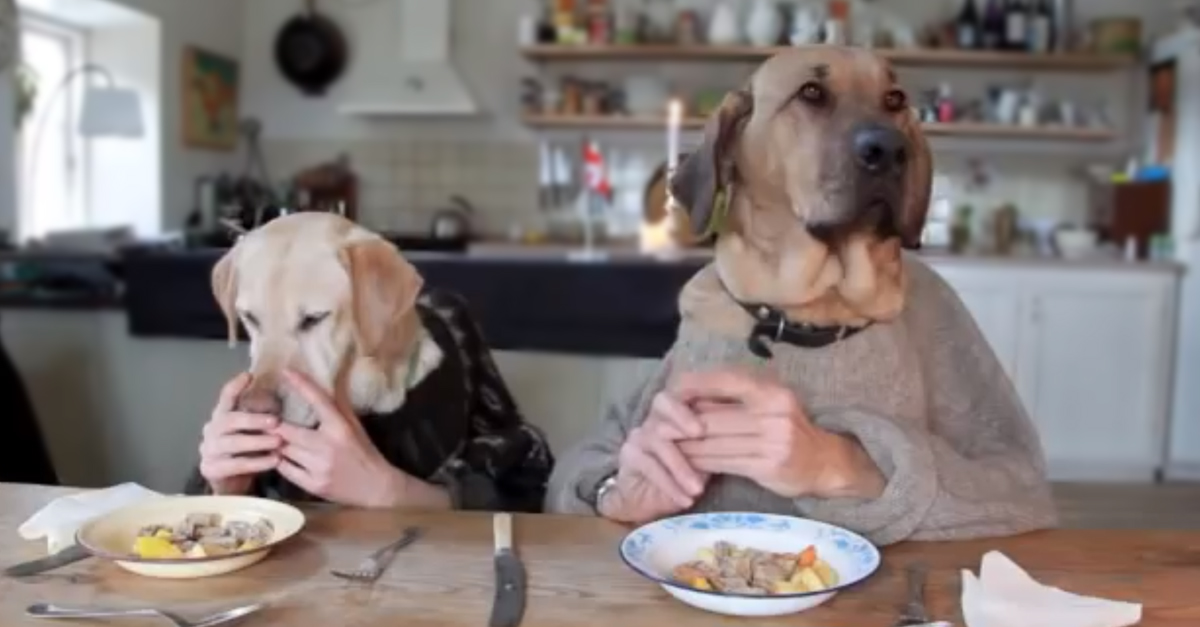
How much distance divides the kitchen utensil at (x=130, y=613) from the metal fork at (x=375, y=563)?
0.27 feet

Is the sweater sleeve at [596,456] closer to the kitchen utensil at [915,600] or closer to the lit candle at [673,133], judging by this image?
the lit candle at [673,133]

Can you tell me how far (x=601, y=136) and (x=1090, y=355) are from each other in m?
2.36

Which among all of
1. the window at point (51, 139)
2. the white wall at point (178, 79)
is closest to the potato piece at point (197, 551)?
the window at point (51, 139)

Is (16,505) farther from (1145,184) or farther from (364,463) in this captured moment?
(1145,184)

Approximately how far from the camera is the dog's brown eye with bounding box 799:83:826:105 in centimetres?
110

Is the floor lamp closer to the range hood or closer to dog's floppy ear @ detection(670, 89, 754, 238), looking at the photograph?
the range hood

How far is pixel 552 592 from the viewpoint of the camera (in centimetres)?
88

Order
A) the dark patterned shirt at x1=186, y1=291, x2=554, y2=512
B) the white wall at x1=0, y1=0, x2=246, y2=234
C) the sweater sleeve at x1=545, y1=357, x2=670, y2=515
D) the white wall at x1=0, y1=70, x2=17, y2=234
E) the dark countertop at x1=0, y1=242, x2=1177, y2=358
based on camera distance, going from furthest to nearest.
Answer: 1. the white wall at x1=0, y1=0, x2=246, y2=234
2. the white wall at x1=0, y1=70, x2=17, y2=234
3. the dark countertop at x1=0, y1=242, x2=1177, y2=358
4. the dark patterned shirt at x1=186, y1=291, x2=554, y2=512
5. the sweater sleeve at x1=545, y1=357, x2=670, y2=515

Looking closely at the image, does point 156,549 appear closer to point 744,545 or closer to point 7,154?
point 744,545

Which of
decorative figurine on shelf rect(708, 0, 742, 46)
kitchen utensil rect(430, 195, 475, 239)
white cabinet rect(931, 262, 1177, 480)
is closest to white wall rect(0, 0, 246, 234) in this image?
kitchen utensil rect(430, 195, 475, 239)

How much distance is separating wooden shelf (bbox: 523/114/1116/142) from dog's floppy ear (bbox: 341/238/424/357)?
4.19 meters

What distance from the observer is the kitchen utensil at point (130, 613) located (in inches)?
31.8

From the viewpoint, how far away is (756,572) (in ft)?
2.94

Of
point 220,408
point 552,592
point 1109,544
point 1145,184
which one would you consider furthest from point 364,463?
point 1145,184
